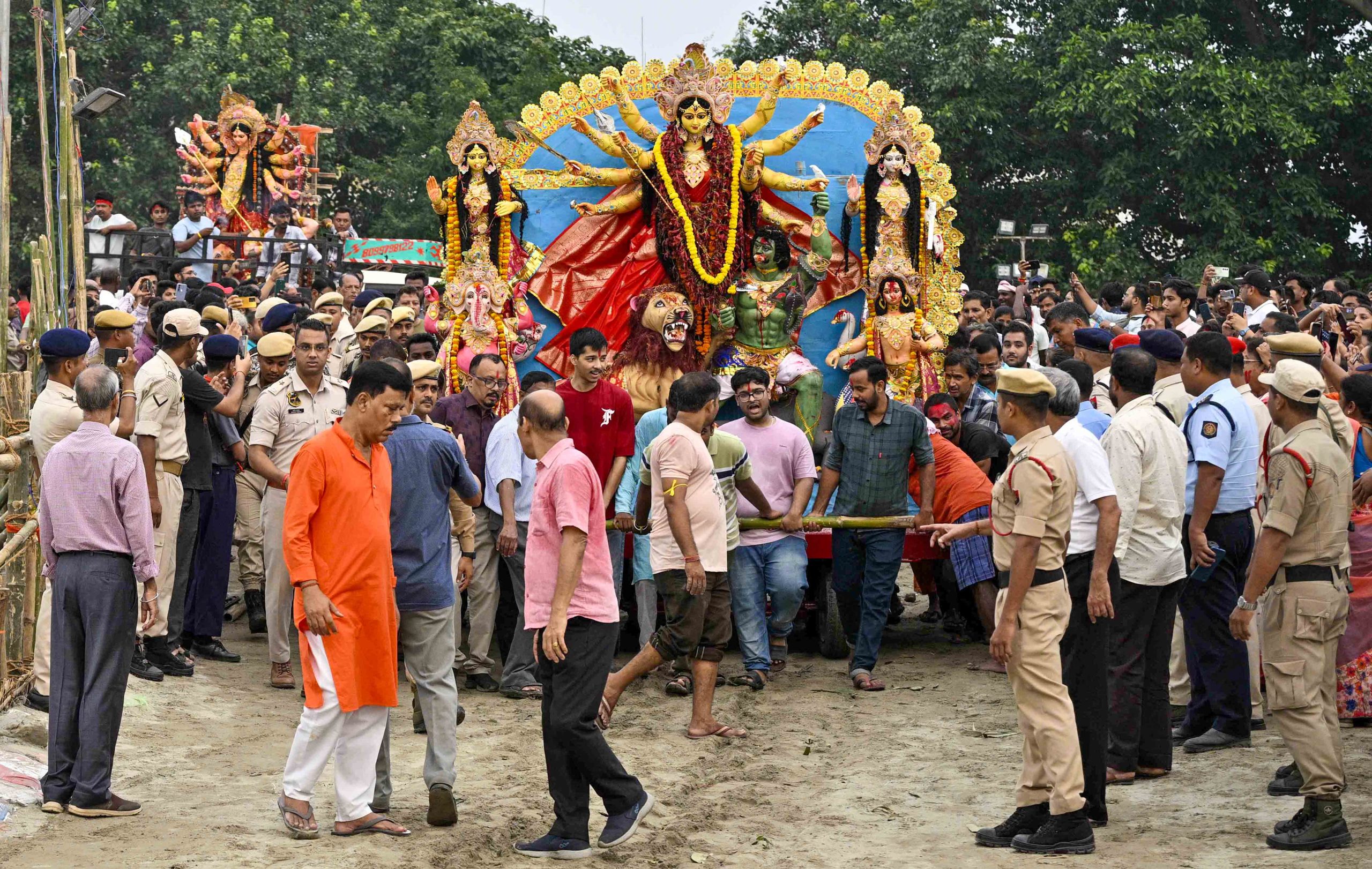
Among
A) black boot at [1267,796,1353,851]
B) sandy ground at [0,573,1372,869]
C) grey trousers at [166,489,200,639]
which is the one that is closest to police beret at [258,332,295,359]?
grey trousers at [166,489,200,639]

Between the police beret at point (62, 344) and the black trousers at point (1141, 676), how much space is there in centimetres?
468

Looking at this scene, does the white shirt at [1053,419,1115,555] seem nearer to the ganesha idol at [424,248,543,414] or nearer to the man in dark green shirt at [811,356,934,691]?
the man in dark green shirt at [811,356,934,691]

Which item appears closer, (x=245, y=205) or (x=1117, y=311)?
(x=1117, y=311)

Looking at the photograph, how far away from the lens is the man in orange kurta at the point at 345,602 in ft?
19.8

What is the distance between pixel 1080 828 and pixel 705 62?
669 centimetres

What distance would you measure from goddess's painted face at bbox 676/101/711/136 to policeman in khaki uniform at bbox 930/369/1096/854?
17.8 feet

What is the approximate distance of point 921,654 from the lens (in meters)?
10.1

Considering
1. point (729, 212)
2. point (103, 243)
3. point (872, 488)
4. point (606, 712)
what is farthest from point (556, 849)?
point (103, 243)

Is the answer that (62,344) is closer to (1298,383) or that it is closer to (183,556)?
(183,556)

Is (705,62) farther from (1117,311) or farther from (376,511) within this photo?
(376,511)

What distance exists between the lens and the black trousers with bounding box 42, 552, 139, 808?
20.7 ft

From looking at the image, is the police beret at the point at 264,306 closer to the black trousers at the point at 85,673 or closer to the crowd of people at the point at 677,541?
the crowd of people at the point at 677,541

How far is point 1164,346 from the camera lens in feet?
25.4

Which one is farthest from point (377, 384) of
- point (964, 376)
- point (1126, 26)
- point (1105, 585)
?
point (1126, 26)
